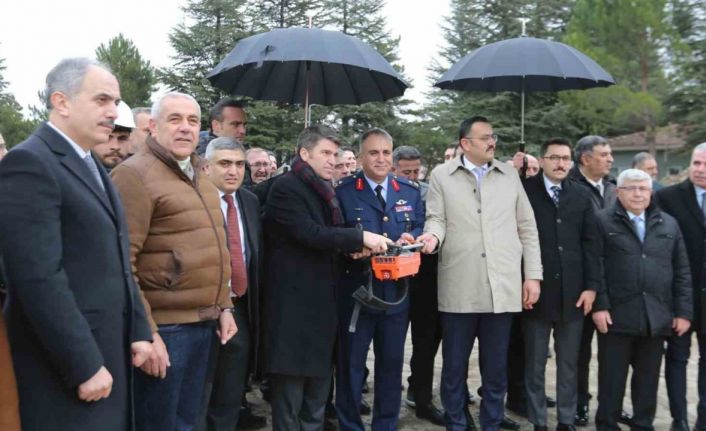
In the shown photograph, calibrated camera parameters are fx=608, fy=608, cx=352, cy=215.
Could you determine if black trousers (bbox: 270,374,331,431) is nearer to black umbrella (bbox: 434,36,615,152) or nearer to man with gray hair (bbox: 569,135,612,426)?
man with gray hair (bbox: 569,135,612,426)

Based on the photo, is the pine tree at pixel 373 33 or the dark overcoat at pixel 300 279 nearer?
the dark overcoat at pixel 300 279

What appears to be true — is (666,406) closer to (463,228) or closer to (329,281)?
(463,228)

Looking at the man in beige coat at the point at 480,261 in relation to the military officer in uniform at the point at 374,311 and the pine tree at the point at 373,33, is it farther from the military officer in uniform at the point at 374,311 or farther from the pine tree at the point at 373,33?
the pine tree at the point at 373,33

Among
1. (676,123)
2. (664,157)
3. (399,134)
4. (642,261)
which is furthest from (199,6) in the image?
(642,261)

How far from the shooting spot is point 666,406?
222 inches

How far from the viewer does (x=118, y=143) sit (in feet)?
14.7

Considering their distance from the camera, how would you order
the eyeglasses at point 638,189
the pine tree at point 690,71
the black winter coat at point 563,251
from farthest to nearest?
1. the pine tree at point 690,71
2. the black winter coat at point 563,251
3. the eyeglasses at point 638,189

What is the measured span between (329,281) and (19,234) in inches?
88.1

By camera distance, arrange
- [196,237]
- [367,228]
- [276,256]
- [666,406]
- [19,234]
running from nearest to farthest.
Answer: [19,234], [196,237], [276,256], [367,228], [666,406]

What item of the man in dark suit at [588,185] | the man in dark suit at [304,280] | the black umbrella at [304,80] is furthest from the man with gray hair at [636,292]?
the black umbrella at [304,80]

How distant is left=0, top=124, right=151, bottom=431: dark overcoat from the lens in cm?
218

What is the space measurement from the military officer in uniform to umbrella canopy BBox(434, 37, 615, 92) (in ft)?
3.82

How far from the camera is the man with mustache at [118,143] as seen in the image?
4363 millimetres

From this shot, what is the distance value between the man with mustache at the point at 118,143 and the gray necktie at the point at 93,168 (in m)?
1.76
